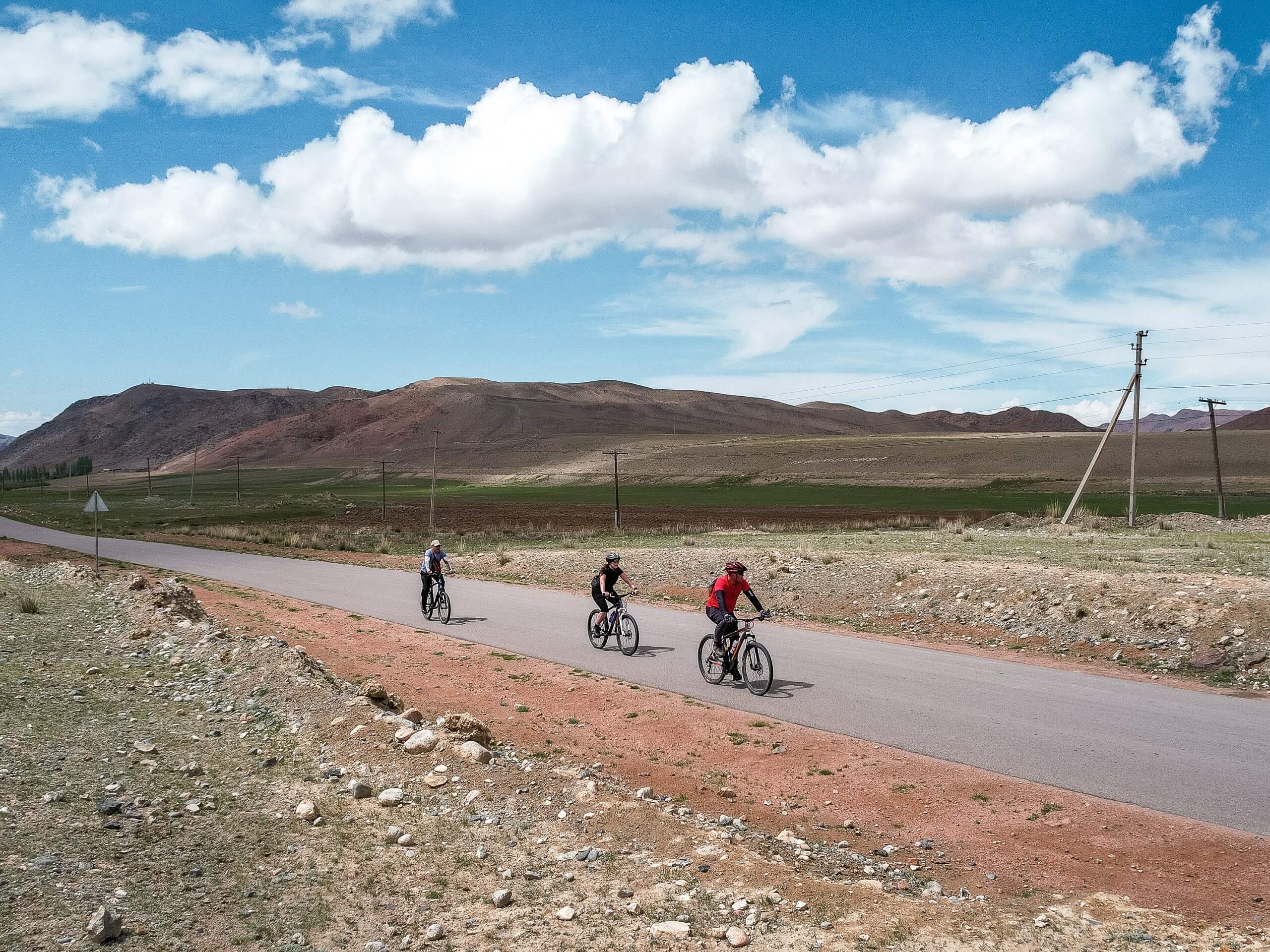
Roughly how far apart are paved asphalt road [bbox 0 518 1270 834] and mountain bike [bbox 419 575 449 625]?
273mm

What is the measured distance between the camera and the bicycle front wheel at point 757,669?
40.4ft

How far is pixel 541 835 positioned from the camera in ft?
23.9

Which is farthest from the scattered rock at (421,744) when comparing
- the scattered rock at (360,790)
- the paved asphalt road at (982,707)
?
the paved asphalt road at (982,707)

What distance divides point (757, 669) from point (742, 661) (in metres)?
0.35

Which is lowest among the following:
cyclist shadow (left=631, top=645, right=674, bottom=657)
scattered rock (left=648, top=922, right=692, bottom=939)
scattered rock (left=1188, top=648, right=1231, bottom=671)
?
scattered rock (left=648, top=922, right=692, bottom=939)

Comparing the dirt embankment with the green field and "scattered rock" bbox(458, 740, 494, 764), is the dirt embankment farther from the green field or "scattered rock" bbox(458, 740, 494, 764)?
the green field

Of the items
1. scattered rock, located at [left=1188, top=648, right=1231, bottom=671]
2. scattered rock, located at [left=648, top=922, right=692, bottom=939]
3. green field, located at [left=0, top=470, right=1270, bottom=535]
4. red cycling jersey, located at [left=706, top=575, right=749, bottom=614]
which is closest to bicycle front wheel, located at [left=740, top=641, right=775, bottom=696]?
red cycling jersey, located at [left=706, top=575, right=749, bottom=614]

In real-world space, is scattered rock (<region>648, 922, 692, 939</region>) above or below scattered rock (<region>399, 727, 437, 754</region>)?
below

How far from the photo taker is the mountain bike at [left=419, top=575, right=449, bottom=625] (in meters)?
19.0

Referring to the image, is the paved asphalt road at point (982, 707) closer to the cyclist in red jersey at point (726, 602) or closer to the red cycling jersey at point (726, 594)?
the cyclist in red jersey at point (726, 602)

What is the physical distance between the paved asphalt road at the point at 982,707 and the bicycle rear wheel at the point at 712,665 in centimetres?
18

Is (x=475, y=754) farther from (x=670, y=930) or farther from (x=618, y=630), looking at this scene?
(x=618, y=630)

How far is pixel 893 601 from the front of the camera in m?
20.2

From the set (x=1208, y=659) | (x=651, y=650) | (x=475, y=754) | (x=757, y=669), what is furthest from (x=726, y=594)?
(x=1208, y=659)
